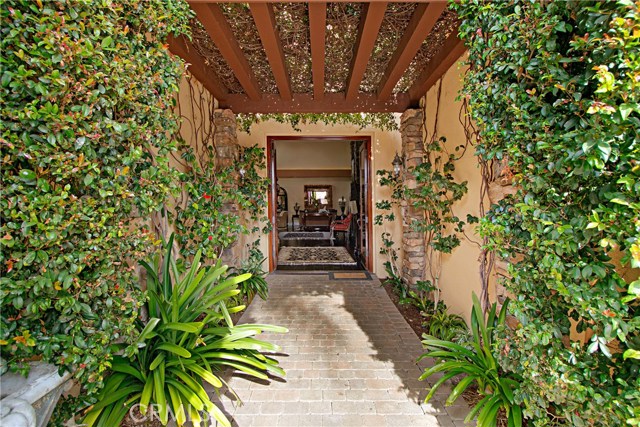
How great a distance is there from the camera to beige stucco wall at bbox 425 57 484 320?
94.0 inches

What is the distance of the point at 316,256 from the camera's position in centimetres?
606

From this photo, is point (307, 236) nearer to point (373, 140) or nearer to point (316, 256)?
point (316, 256)

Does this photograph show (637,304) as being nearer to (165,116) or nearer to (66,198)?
(66,198)

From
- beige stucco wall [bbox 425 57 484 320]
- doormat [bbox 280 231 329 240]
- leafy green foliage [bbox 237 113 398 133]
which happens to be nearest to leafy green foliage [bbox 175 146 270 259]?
leafy green foliage [bbox 237 113 398 133]

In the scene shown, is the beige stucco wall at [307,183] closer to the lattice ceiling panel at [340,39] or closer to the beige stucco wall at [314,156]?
the beige stucco wall at [314,156]

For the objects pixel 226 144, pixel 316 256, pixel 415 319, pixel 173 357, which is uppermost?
pixel 226 144

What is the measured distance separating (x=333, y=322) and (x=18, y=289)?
7.74ft

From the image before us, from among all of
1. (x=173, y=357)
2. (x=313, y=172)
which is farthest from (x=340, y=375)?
(x=313, y=172)

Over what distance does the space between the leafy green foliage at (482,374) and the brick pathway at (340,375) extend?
186 mm

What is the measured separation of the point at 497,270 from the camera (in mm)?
1841

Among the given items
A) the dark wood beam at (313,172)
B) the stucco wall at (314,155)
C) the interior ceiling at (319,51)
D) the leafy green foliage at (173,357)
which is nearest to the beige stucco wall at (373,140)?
the interior ceiling at (319,51)

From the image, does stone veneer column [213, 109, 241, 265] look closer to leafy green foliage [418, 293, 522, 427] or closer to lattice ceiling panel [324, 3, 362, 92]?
lattice ceiling panel [324, 3, 362, 92]

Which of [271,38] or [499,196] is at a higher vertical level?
[271,38]

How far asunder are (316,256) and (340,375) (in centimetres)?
415
